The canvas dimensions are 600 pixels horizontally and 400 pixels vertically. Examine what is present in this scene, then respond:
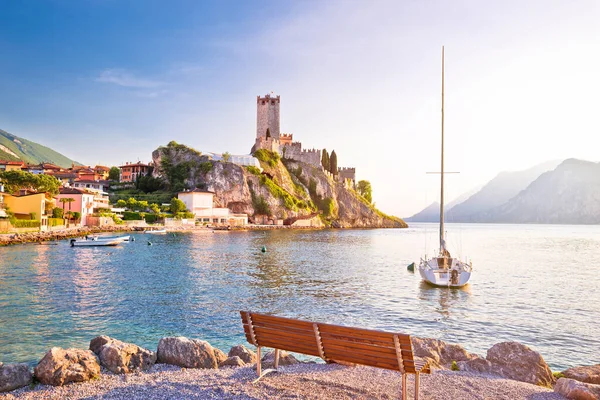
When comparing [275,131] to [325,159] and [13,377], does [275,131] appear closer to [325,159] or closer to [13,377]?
[325,159]

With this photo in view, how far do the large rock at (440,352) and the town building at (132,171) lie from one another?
142000mm

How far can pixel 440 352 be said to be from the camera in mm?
10695

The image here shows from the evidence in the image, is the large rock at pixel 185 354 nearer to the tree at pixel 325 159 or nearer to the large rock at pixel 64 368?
the large rock at pixel 64 368

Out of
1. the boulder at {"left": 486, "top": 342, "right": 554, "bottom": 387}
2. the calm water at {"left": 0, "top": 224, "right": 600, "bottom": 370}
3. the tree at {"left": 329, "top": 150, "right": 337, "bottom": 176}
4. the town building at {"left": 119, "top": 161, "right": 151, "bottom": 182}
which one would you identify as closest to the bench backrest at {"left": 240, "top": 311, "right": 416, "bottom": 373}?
the boulder at {"left": 486, "top": 342, "right": 554, "bottom": 387}

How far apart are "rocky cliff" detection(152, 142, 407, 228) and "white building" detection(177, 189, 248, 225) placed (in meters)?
5.34

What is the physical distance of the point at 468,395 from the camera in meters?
7.27

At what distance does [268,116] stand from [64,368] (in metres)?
165

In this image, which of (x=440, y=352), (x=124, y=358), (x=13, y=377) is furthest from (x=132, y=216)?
(x=440, y=352)

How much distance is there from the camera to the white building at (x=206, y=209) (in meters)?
120

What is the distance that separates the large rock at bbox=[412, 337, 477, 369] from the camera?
33.8 feet

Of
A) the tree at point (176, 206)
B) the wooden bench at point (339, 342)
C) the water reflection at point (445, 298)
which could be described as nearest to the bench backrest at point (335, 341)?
the wooden bench at point (339, 342)

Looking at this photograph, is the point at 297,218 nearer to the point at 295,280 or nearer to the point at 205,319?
the point at 295,280

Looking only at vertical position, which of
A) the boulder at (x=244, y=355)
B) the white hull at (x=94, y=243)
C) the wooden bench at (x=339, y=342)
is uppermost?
the wooden bench at (x=339, y=342)

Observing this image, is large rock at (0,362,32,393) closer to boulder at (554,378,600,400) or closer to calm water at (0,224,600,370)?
calm water at (0,224,600,370)
